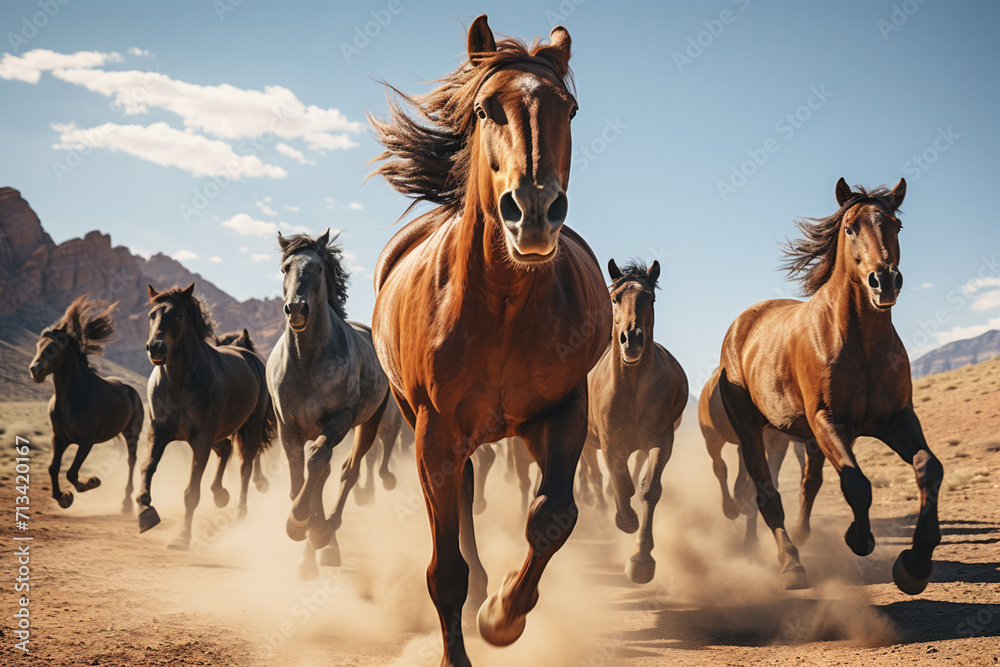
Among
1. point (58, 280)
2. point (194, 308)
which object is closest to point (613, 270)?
point (194, 308)

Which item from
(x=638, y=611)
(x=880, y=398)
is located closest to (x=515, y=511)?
(x=638, y=611)

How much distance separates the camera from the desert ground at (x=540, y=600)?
13.7 ft

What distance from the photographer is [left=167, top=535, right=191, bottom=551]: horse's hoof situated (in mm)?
8312

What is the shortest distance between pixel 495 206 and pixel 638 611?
14.0 ft

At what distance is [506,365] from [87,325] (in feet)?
34.9

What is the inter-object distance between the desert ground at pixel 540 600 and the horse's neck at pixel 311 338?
7.72ft

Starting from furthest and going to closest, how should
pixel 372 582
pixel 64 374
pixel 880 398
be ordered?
pixel 64 374
pixel 372 582
pixel 880 398

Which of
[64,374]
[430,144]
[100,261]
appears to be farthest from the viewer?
[100,261]

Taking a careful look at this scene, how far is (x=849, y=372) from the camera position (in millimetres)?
5195

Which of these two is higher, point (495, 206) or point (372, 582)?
point (495, 206)

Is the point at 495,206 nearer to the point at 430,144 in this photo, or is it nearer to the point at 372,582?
the point at 430,144

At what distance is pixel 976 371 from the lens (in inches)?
901

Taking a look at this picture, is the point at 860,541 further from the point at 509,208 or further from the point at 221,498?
the point at 221,498

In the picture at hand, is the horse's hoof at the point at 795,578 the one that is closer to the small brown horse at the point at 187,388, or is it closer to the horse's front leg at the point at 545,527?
the horse's front leg at the point at 545,527
